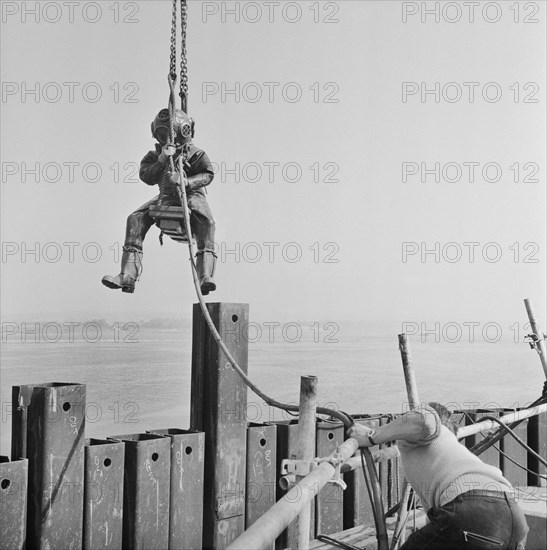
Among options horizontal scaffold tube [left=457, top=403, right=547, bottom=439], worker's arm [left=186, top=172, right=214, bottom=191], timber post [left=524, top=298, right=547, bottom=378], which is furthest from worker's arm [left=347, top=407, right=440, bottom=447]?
timber post [left=524, top=298, right=547, bottom=378]

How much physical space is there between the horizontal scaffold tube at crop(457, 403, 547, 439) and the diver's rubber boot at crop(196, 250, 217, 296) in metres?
1.77

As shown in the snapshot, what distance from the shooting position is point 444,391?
12836 mm

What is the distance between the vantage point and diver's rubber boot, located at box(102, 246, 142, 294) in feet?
16.3

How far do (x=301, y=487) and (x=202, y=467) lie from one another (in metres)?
2.42

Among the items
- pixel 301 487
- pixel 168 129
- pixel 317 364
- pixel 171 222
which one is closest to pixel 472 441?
pixel 171 222

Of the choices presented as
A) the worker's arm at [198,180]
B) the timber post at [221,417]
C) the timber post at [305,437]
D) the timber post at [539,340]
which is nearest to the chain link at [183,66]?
the worker's arm at [198,180]

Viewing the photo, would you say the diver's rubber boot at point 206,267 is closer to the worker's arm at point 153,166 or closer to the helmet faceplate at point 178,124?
the worker's arm at point 153,166

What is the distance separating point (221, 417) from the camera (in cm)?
487

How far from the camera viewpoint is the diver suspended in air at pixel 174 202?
15.9 ft

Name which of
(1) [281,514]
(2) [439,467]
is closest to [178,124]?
(2) [439,467]

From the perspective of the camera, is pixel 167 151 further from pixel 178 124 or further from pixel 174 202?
pixel 174 202

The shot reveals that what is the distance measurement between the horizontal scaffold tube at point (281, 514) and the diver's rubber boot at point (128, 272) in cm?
247

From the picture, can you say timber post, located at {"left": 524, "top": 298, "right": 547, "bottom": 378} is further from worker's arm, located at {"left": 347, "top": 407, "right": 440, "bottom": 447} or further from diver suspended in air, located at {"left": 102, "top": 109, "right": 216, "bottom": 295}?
worker's arm, located at {"left": 347, "top": 407, "right": 440, "bottom": 447}

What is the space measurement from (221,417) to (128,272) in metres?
1.08
